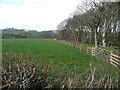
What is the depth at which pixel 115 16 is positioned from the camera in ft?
64.8

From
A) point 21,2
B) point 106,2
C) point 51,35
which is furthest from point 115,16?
point 51,35

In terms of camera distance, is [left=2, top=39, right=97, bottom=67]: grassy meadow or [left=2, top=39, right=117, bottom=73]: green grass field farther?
[left=2, top=39, right=97, bottom=67]: grassy meadow

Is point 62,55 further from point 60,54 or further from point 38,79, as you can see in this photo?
point 38,79

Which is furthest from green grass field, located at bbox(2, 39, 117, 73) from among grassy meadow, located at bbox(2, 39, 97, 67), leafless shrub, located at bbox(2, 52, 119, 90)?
leafless shrub, located at bbox(2, 52, 119, 90)

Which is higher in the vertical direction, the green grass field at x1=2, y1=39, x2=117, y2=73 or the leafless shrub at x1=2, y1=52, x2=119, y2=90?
the leafless shrub at x1=2, y1=52, x2=119, y2=90

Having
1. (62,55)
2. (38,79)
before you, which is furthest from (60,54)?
(38,79)

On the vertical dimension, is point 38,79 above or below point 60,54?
above

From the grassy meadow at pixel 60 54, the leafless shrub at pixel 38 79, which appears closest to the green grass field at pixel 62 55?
the grassy meadow at pixel 60 54

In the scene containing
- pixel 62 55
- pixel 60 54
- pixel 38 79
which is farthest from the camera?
pixel 60 54

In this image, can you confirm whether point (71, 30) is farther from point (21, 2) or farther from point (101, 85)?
point (101, 85)

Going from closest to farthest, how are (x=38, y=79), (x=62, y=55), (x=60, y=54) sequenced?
(x=38, y=79) < (x=62, y=55) < (x=60, y=54)

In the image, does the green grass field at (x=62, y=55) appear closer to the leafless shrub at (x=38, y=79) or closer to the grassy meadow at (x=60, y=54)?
the grassy meadow at (x=60, y=54)

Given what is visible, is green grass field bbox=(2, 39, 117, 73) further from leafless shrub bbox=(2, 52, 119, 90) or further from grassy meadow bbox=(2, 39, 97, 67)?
leafless shrub bbox=(2, 52, 119, 90)

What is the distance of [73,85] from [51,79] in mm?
717
